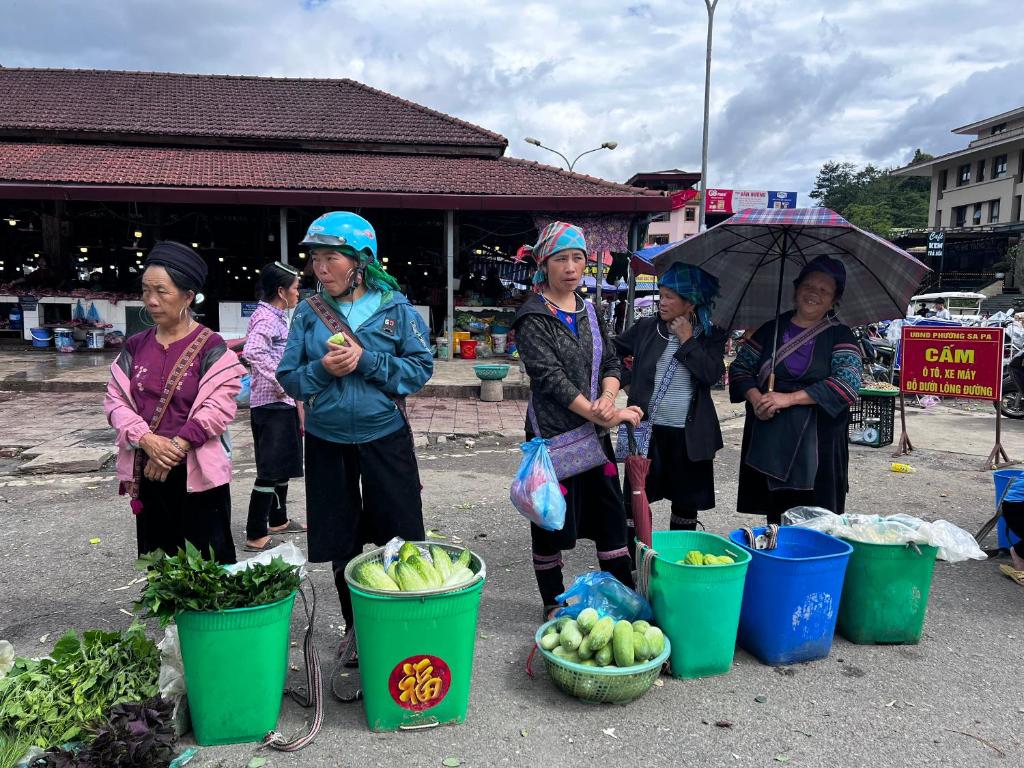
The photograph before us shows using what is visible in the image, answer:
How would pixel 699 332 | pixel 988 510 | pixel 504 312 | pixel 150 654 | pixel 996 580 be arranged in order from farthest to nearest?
pixel 504 312 < pixel 988 510 < pixel 996 580 < pixel 699 332 < pixel 150 654

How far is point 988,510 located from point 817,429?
324 cm

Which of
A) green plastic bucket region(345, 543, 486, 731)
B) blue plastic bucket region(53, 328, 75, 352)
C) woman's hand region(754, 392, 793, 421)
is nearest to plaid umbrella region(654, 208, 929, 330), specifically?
woman's hand region(754, 392, 793, 421)

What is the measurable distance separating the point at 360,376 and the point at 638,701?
1.79 metres

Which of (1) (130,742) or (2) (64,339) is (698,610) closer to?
(1) (130,742)

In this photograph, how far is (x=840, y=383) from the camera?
12.0ft

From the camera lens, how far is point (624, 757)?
2551 mm

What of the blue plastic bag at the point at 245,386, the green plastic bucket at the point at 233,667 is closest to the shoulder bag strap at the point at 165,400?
the blue plastic bag at the point at 245,386

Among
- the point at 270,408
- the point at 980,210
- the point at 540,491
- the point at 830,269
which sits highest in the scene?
the point at 980,210

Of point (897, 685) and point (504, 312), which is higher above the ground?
point (504, 312)

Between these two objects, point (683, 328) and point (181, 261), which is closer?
point (181, 261)

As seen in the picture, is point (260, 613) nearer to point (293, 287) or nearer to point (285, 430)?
point (285, 430)

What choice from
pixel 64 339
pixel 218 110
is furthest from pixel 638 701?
pixel 218 110

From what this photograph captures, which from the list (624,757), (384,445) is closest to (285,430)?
(384,445)

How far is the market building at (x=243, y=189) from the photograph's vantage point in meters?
14.4
